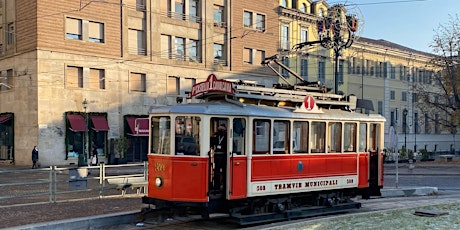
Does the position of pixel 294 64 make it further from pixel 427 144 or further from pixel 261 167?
pixel 261 167

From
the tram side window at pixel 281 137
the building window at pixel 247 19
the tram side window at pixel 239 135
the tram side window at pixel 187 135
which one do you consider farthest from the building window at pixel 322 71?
the tram side window at pixel 187 135

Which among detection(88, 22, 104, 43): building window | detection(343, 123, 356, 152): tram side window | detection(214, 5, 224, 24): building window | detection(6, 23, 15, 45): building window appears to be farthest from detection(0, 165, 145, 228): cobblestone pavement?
detection(214, 5, 224, 24): building window

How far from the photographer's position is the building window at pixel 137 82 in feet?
128

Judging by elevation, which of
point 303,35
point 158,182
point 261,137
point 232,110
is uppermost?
point 303,35

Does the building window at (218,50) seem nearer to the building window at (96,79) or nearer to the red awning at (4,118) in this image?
the building window at (96,79)

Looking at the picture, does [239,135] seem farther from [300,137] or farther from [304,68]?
[304,68]

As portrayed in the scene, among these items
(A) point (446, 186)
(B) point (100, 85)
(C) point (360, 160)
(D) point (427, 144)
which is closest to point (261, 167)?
Result: (C) point (360, 160)

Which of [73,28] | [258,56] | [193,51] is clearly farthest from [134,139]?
[258,56]

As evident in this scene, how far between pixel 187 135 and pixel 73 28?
27.4m

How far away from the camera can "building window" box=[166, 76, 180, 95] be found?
41094mm

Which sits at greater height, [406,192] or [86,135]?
[86,135]

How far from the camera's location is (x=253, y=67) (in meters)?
46.8

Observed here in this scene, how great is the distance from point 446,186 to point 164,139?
1548cm

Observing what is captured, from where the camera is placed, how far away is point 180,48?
4197cm
